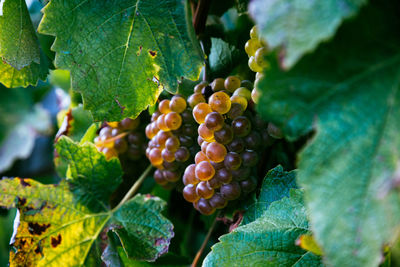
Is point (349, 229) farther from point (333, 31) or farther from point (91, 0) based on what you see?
point (91, 0)

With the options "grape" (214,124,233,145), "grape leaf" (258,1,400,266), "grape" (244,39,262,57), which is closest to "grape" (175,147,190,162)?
"grape" (214,124,233,145)

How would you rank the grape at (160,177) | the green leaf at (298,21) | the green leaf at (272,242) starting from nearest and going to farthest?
the green leaf at (298,21), the green leaf at (272,242), the grape at (160,177)

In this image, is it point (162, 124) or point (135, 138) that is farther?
point (135, 138)

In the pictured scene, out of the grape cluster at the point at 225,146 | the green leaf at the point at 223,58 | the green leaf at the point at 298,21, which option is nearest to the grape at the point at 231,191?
the grape cluster at the point at 225,146

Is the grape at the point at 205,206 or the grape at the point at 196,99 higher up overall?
the grape at the point at 196,99

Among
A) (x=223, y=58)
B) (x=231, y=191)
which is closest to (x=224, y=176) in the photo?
(x=231, y=191)

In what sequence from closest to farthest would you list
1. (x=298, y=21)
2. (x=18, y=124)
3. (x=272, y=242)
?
(x=298, y=21), (x=272, y=242), (x=18, y=124)

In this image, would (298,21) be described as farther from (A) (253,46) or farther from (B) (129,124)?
(B) (129,124)

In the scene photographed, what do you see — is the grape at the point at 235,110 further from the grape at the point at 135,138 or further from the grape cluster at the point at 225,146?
the grape at the point at 135,138

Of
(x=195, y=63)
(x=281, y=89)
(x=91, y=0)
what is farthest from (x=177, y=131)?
(x=281, y=89)
